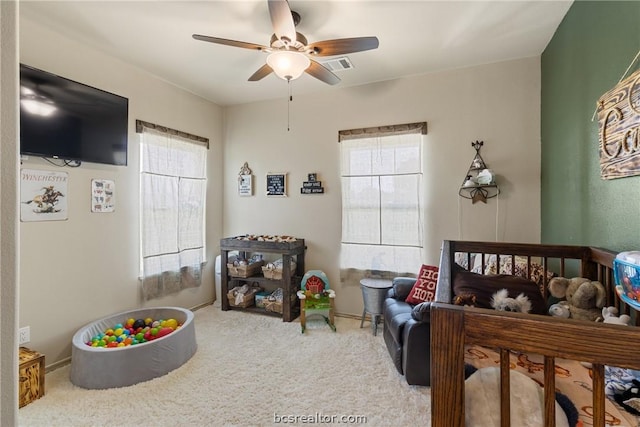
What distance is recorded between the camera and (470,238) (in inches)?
114

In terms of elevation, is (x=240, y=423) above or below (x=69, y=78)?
below

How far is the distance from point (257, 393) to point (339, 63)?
286 centimetres

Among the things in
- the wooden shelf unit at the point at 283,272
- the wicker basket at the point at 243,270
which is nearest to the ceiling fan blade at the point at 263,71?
the wooden shelf unit at the point at 283,272

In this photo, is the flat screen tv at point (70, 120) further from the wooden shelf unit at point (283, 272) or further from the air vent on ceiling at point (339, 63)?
the air vent on ceiling at point (339, 63)

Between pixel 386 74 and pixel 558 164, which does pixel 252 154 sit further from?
pixel 558 164

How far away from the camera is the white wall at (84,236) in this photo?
2186mm

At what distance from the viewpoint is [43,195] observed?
2.21m

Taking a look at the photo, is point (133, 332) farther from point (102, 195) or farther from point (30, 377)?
point (102, 195)

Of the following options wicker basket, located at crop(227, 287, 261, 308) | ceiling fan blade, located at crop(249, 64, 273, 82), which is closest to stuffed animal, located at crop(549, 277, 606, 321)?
ceiling fan blade, located at crop(249, 64, 273, 82)

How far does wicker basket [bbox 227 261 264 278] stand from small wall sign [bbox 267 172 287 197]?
36.8 inches

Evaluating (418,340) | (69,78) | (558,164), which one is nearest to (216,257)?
(69,78)

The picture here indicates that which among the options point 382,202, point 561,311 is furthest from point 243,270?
point 561,311

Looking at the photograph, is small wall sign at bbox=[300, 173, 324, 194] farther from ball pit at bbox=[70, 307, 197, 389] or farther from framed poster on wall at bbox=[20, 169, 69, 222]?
framed poster on wall at bbox=[20, 169, 69, 222]

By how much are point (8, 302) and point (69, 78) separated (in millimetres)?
2685
